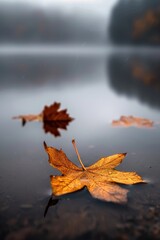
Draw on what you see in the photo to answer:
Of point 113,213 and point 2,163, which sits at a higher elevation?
point 2,163

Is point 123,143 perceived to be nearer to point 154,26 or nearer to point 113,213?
point 113,213

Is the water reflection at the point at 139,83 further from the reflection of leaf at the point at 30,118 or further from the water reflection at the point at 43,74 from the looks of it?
the reflection of leaf at the point at 30,118

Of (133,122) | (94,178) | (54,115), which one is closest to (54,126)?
(54,115)

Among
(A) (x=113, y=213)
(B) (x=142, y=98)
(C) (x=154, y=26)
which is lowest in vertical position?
(A) (x=113, y=213)

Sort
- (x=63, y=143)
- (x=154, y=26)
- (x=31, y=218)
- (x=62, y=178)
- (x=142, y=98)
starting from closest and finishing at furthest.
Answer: (x=31, y=218) → (x=62, y=178) → (x=63, y=143) → (x=142, y=98) → (x=154, y=26)

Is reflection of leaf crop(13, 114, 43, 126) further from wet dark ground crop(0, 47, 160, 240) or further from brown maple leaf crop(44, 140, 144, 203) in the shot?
brown maple leaf crop(44, 140, 144, 203)

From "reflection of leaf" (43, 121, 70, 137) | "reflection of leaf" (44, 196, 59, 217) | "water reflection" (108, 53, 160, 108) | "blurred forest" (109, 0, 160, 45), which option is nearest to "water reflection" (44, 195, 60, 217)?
"reflection of leaf" (44, 196, 59, 217)

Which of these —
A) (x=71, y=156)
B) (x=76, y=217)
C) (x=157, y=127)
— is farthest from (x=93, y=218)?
(x=157, y=127)

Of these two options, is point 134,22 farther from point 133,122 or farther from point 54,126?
point 54,126
